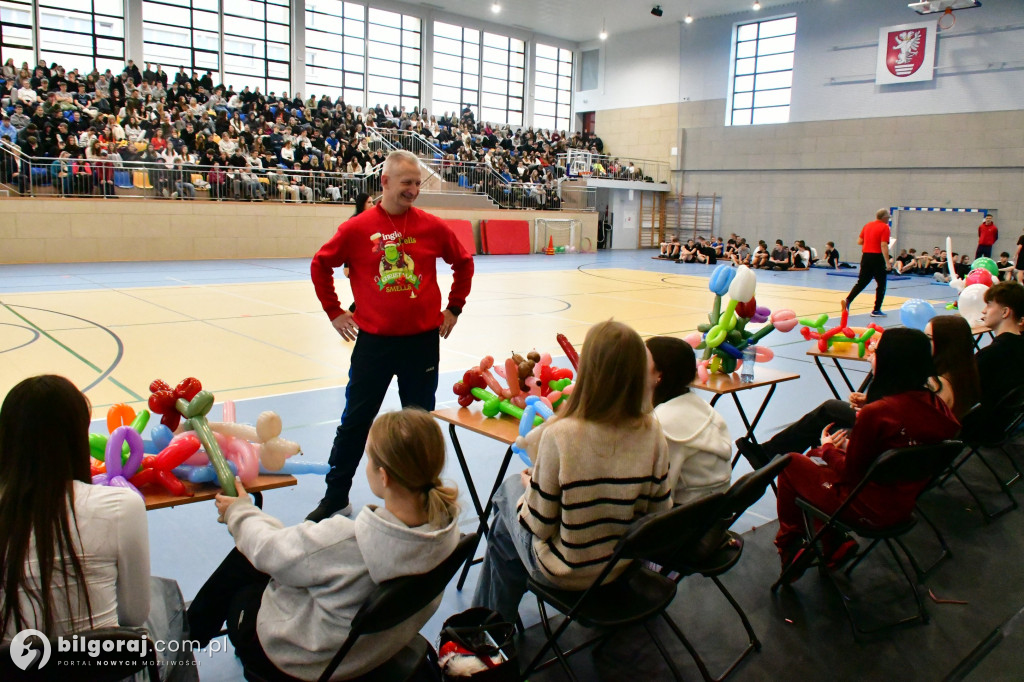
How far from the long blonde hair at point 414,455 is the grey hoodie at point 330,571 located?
0.18ft

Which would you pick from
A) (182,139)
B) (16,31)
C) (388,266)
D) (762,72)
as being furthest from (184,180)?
(762,72)

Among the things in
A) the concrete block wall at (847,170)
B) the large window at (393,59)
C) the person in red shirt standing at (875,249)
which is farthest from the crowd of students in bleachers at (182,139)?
the person in red shirt standing at (875,249)

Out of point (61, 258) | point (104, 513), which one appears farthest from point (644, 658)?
point (61, 258)

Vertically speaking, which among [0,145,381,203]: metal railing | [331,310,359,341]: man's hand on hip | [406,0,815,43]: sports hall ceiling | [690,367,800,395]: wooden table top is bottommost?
[690,367,800,395]: wooden table top

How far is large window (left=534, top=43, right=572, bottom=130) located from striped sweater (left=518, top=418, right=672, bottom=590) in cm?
3287

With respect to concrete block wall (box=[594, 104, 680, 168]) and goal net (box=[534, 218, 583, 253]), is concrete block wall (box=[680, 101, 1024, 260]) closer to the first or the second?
concrete block wall (box=[594, 104, 680, 168])

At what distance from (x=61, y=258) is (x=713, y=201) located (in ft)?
73.0

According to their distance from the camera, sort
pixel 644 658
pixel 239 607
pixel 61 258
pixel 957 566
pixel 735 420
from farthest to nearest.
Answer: pixel 61 258, pixel 735 420, pixel 957 566, pixel 644 658, pixel 239 607

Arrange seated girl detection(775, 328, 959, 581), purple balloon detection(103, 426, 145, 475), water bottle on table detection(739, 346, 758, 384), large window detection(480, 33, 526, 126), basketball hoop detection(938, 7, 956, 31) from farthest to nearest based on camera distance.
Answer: large window detection(480, 33, 526, 126)
basketball hoop detection(938, 7, 956, 31)
water bottle on table detection(739, 346, 758, 384)
seated girl detection(775, 328, 959, 581)
purple balloon detection(103, 426, 145, 475)

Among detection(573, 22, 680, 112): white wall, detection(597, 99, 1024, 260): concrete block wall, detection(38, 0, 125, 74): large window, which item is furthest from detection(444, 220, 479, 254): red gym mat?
detection(573, 22, 680, 112): white wall

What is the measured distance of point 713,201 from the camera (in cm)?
2984

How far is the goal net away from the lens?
2562 cm

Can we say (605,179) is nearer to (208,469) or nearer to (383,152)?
(383,152)

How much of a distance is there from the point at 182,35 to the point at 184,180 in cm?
872
